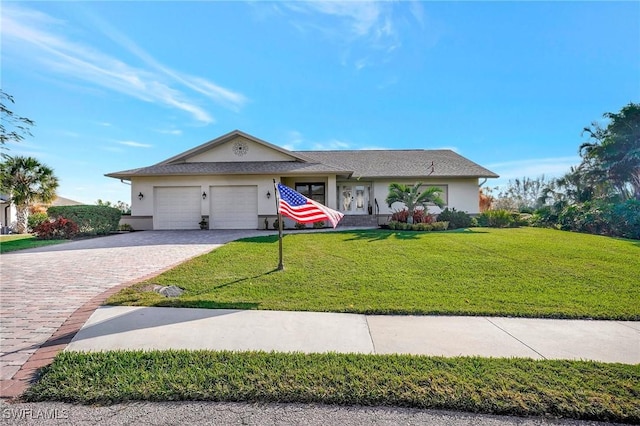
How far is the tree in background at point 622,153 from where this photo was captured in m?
19.5

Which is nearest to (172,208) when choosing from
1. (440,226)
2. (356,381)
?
(440,226)

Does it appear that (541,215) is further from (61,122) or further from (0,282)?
(61,122)

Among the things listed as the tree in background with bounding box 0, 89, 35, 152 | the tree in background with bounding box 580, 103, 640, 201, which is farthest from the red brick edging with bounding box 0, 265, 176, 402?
the tree in background with bounding box 580, 103, 640, 201

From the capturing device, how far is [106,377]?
9.14ft

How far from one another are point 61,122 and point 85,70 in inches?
108

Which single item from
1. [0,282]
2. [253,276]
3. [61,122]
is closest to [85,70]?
[61,122]

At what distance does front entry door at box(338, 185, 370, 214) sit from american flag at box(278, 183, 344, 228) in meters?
13.4

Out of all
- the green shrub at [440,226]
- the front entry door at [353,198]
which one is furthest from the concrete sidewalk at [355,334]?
the front entry door at [353,198]

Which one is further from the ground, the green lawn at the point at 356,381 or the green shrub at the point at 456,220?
the green shrub at the point at 456,220

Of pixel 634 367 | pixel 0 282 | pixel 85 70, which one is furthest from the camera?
pixel 85 70

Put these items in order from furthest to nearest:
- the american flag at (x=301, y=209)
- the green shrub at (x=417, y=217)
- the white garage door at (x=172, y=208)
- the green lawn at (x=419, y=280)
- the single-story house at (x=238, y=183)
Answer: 1. the white garage door at (x=172, y=208)
2. the single-story house at (x=238, y=183)
3. the green shrub at (x=417, y=217)
4. the american flag at (x=301, y=209)
5. the green lawn at (x=419, y=280)

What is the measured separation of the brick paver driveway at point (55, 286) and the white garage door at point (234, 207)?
16.1 ft

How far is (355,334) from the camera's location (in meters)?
3.82

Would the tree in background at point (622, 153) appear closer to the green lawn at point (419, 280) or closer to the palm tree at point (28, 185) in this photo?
the green lawn at point (419, 280)
